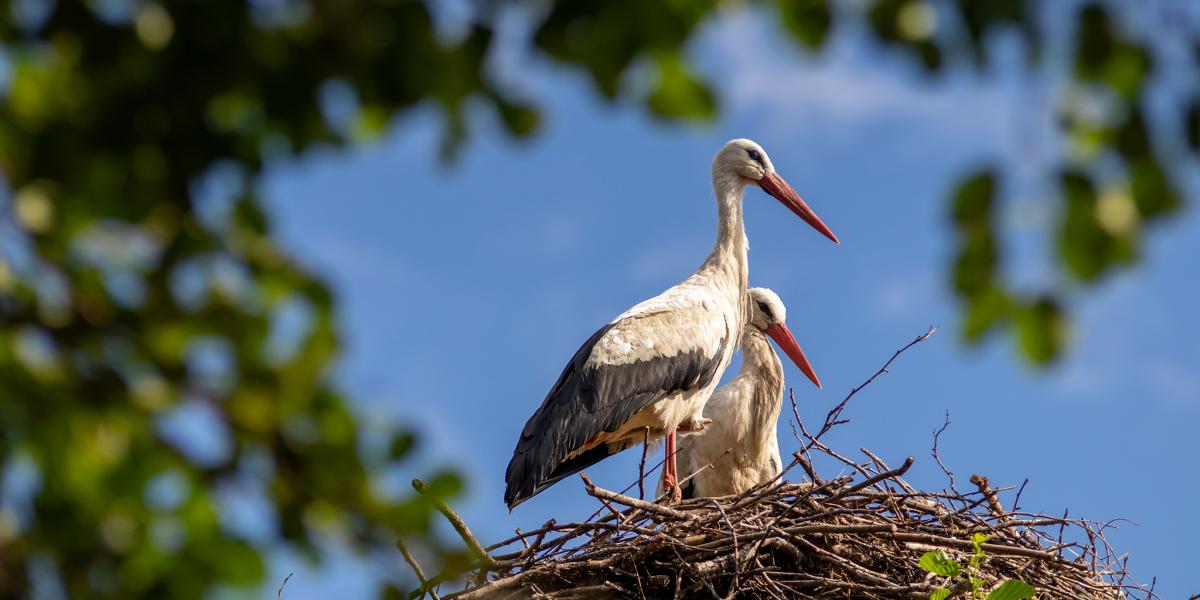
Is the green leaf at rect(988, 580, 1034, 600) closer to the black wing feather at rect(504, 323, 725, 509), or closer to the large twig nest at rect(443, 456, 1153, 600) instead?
the large twig nest at rect(443, 456, 1153, 600)

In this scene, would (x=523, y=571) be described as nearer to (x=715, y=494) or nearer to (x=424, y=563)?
(x=715, y=494)

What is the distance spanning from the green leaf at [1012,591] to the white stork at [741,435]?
2637 millimetres

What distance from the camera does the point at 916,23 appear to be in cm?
180

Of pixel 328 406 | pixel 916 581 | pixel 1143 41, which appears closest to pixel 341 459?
pixel 328 406

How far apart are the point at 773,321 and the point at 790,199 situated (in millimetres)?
830

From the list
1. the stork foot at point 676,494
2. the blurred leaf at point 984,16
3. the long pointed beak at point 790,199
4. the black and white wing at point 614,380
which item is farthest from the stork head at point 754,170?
the blurred leaf at point 984,16

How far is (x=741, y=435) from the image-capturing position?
7.93 m

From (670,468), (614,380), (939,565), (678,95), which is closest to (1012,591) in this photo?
(939,565)

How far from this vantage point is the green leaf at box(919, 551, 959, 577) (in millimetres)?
5102

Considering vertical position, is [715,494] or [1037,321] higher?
[715,494]

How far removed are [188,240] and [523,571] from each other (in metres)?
4.18

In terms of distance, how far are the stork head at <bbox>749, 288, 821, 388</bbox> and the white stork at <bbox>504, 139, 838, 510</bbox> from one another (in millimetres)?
282

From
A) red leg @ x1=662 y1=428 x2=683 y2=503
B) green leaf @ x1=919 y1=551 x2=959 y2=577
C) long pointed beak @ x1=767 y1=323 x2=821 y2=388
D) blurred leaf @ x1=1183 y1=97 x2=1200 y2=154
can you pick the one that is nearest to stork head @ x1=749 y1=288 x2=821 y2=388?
long pointed beak @ x1=767 y1=323 x2=821 y2=388

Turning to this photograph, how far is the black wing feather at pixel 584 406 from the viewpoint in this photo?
721 cm
